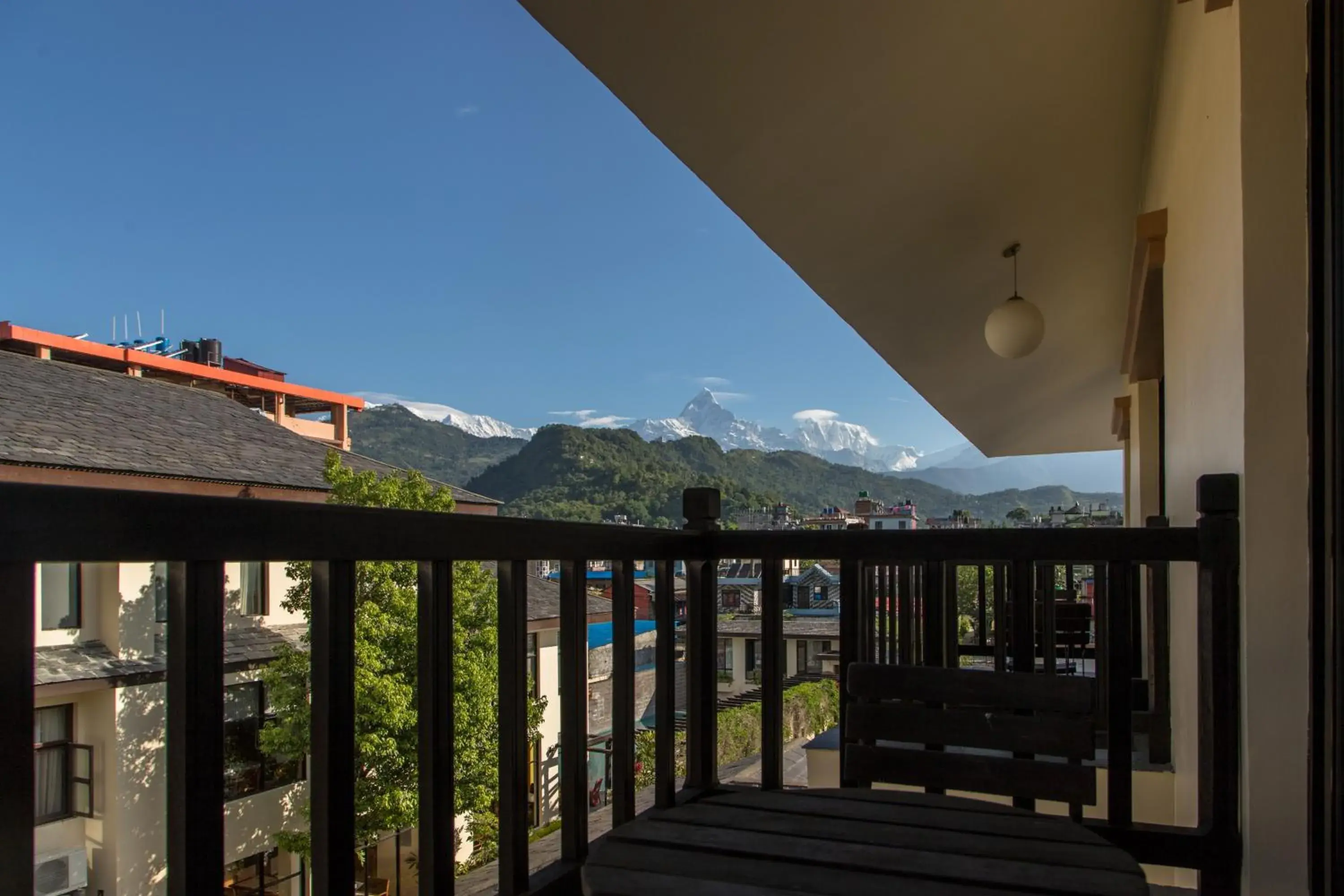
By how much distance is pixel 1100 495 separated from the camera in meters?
15.3

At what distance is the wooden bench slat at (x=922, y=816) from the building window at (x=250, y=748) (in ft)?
44.0

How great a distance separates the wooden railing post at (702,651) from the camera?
6.43ft

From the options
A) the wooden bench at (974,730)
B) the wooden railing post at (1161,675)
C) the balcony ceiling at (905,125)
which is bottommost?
the wooden railing post at (1161,675)

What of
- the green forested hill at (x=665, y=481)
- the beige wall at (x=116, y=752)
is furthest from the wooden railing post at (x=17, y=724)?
the green forested hill at (x=665, y=481)

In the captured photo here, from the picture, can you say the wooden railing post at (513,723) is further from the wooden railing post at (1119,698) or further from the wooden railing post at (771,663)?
the wooden railing post at (1119,698)

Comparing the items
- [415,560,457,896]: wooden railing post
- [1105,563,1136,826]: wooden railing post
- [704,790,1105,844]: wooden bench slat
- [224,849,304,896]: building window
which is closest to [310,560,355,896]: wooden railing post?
[415,560,457,896]: wooden railing post

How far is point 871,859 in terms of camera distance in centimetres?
114

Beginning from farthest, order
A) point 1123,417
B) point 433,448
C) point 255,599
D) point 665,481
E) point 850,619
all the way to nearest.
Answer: point 433,448, point 665,481, point 255,599, point 1123,417, point 850,619

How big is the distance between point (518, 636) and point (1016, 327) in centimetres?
360

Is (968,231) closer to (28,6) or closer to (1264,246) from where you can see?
(1264,246)

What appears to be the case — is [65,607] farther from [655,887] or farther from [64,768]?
[655,887]

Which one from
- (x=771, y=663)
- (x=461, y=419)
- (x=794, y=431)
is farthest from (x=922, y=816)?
(x=794, y=431)

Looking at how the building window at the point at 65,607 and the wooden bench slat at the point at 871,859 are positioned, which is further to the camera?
the building window at the point at 65,607

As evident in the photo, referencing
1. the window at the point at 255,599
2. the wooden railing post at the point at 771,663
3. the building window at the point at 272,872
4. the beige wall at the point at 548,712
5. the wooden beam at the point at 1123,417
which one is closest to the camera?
the wooden railing post at the point at 771,663
